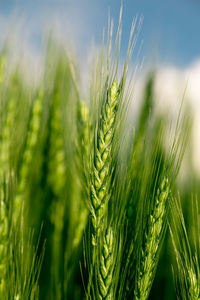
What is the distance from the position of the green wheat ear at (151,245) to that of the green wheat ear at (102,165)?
0.42 feet

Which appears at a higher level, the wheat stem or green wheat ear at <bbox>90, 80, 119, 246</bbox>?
green wheat ear at <bbox>90, 80, 119, 246</bbox>

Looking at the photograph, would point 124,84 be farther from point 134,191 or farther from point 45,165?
point 45,165

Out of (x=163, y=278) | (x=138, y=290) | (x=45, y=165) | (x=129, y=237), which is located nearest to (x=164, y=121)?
(x=129, y=237)

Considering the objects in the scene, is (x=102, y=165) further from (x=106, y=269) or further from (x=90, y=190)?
(x=106, y=269)

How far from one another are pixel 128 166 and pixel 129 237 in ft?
0.70

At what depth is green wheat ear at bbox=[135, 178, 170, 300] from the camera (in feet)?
2.98

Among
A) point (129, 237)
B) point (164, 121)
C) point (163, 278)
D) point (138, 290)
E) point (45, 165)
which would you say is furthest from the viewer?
point (163, 278)

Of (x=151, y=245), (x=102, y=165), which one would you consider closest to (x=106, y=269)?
(x=151, y=245)

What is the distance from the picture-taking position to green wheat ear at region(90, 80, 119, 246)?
3.00 feet

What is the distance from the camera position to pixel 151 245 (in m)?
0.92

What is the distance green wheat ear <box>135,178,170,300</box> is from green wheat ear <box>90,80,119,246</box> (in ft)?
0.42

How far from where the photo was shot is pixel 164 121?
114 centimetres

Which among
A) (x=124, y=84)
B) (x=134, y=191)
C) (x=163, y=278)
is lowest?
(x=163, y=278)

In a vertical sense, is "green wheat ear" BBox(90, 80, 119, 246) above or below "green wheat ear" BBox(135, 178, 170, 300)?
above
